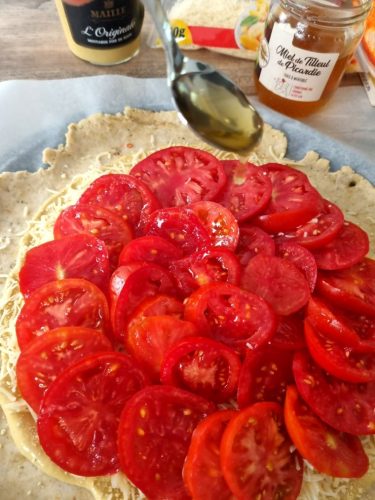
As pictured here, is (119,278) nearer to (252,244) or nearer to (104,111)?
(252,244)

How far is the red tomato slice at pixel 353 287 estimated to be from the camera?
2.64m

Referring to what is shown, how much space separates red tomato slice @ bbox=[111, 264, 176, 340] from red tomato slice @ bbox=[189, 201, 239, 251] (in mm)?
378

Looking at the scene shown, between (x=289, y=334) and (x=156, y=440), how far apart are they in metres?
0.84

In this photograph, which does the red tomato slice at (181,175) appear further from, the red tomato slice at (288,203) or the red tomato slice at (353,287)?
the red tomato slice at (353,287)

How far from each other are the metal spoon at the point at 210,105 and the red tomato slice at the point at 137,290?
0.86 meters

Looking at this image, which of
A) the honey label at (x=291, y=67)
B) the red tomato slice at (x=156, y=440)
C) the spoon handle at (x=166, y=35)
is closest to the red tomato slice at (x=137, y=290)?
the red tomato slice at (x=156, y=440)

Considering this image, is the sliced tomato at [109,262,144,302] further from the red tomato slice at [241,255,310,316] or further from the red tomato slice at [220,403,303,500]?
the red tomato slice at [220,403,303,500]

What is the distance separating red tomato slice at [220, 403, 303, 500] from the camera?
208 centimetres

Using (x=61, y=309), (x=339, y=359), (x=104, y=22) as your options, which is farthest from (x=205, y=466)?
(x=104, y=22)

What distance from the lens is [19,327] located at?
247 cm

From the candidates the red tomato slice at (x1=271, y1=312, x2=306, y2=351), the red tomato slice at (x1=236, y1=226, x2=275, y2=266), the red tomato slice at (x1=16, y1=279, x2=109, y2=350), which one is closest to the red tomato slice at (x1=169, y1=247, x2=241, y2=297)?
the red tomato slice at (x1=236, y1=226, x2=275, y2=266)

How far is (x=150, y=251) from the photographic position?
2.65m

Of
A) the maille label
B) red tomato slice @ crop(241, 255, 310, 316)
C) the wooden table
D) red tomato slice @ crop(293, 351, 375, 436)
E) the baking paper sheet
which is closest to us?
red tomato slice @ crop(293, 351, 375, 436)

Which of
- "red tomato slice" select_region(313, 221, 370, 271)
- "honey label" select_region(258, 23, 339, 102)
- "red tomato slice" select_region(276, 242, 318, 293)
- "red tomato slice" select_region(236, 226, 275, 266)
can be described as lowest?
"red tomato slice" select_region(313, 221, 370, 271)
